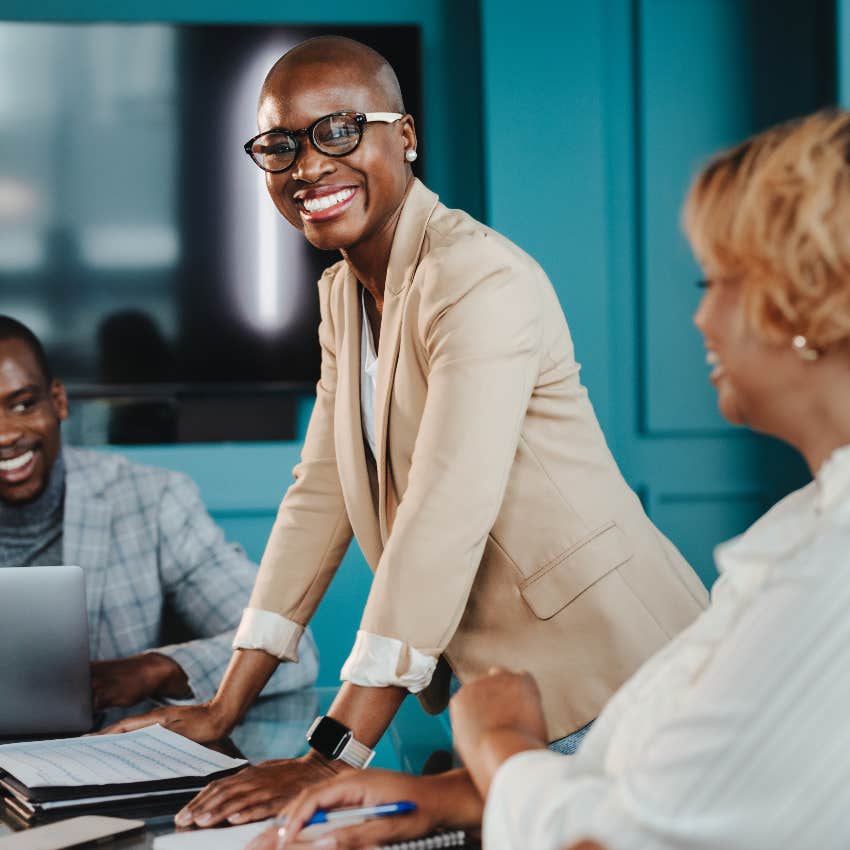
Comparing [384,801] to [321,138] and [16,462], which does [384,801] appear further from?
[16,462]

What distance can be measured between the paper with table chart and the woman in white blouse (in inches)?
12.7

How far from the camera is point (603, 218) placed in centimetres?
360

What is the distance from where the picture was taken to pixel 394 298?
1.51m

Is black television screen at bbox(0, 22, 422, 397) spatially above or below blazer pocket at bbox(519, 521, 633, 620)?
above

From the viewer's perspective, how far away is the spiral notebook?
1.02 meters

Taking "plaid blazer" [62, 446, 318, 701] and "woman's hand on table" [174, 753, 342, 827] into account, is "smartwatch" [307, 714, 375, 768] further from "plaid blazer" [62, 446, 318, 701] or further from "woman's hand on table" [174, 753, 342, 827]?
"plaid blazer" [62, 446, 318, 701]

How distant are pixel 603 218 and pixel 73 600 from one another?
2.41 m

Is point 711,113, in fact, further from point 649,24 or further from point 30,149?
point 30,149

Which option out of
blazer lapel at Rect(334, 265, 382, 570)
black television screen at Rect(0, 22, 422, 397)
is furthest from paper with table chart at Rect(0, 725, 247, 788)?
black television screen at Rect(0, 22, 422, 397)

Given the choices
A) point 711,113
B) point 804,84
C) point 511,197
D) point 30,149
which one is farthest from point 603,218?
point 30,149

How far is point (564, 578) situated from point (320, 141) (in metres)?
0.60

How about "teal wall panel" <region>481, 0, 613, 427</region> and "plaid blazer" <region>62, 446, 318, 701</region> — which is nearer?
"plaid blazer" <region>62, 446, 318, 701</region>

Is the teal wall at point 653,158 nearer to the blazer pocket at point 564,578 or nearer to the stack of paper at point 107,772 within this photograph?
the blazer pocket at point 564,578

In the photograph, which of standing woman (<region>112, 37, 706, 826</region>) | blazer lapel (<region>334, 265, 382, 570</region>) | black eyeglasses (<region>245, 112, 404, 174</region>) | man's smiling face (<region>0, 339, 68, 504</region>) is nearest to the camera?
standing woman (<region>112, 37, 706, 826</region>)
